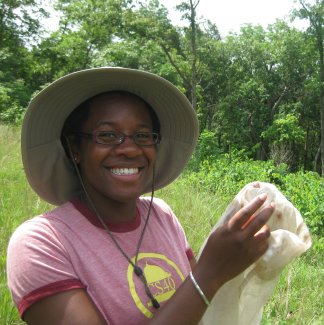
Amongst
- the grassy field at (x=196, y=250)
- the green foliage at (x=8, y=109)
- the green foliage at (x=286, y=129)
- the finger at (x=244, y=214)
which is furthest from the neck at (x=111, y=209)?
the green foliage at (x=286, y=129)

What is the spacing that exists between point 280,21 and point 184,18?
1011 cm

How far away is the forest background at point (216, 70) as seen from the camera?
12977 millimetres

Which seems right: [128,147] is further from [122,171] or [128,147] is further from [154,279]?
[154,279]

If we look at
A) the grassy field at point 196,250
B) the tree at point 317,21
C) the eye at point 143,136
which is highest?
the tree at point 317,21

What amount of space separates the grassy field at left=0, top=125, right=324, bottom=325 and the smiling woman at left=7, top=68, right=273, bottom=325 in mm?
914

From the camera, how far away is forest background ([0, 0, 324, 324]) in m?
13.0

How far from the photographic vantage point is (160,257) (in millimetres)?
1386

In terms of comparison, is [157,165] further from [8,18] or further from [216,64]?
[216,64]

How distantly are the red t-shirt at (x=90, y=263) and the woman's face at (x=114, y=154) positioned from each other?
0.10 metres

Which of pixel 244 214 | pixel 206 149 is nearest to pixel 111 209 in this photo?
pixel 244 214

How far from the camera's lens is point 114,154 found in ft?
4.42

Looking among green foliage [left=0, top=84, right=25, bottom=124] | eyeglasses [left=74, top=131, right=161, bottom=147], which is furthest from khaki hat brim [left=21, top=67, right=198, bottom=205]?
green foliage [left=0, top=84, right=25, bottom=124]

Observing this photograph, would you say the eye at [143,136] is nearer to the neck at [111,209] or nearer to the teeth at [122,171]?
the teeth at [122,171]

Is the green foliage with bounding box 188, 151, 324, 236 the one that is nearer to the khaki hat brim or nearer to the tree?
the khaki hat brim
